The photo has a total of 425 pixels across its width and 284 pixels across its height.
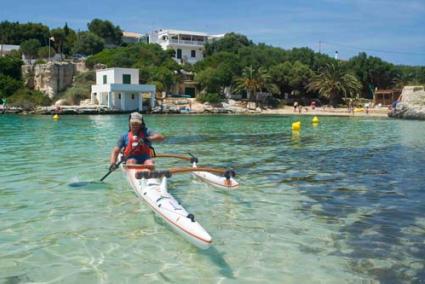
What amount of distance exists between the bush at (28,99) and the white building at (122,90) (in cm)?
975

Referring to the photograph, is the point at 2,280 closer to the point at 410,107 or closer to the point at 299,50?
the point at 410,107

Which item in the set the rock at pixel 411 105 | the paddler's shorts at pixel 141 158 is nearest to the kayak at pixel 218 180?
the paddler's shorts at pixel 141 158

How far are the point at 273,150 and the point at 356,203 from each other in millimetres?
10864

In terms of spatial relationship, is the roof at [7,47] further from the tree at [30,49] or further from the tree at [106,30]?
the tree at [106,30]

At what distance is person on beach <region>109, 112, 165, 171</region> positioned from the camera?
10695mm

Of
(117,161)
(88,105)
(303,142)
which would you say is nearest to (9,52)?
(88,105)

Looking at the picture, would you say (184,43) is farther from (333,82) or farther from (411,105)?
(411,105)

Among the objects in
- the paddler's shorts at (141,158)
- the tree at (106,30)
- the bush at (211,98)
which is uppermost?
the tree at (106,30)

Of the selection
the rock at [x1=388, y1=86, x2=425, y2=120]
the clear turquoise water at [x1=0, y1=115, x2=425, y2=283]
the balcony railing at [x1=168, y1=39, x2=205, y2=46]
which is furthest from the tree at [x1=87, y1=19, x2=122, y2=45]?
the clear turquoise water at [x1=0, y1=115, x2=425, y2=283]

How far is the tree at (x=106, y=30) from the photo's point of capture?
112 meters

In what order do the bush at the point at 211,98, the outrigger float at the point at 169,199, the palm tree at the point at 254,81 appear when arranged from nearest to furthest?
the outrigger float at the point at 169,199, the bush at the point at 211,98, the palm tree at the point at 254,81

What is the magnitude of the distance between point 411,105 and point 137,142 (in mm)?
54499

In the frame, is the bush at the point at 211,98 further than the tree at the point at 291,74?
No

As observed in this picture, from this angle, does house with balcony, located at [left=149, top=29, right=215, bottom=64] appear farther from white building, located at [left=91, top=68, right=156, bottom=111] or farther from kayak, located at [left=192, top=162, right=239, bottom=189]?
kayak, located at [left=192, top=162, right=239, bottom=189]
